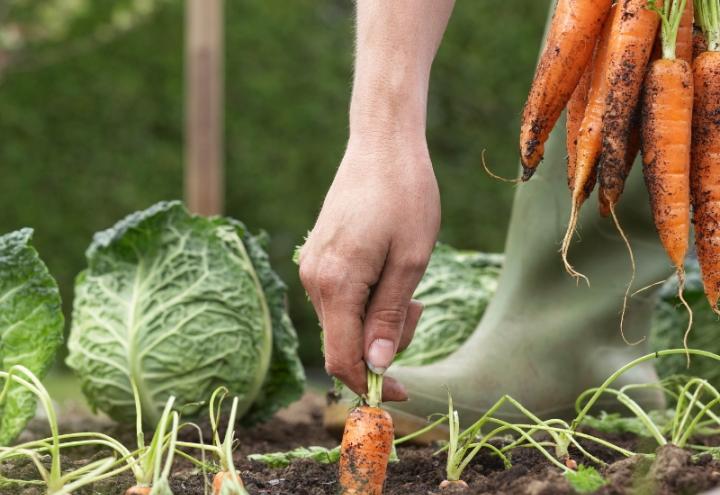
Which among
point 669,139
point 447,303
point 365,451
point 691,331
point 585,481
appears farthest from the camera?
point 447,303

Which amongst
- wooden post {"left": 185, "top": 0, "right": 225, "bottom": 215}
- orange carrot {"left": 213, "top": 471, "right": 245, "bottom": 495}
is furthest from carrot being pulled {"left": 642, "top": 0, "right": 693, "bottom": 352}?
wooden post {"left": 185, "top": 0, "right": 225, "bottom": 215}

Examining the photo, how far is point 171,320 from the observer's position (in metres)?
2.94

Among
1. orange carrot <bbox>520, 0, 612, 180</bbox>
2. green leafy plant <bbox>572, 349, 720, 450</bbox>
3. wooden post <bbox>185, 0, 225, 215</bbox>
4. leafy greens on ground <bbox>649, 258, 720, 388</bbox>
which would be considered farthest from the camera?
wooden post <bbox>185, 0, 225, 215</bbox>

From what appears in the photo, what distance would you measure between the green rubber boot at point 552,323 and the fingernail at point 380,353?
1010 mm

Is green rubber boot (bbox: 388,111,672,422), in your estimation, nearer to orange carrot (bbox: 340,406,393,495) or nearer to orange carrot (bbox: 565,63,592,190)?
orange carrot (bbox: 565,63,592,190)

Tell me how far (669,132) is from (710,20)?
274mm

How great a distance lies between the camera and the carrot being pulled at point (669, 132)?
196 cm

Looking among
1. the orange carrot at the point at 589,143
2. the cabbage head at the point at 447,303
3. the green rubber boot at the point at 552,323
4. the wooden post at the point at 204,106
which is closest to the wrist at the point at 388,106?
the orange carrot at the point at 589,143

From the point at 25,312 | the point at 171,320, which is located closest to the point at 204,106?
the point at 171,320

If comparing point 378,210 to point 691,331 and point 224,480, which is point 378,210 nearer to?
point 224,480

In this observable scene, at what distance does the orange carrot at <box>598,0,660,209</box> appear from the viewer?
196 cm

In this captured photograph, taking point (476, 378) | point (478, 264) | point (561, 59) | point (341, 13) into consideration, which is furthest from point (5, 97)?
point (561, 59)

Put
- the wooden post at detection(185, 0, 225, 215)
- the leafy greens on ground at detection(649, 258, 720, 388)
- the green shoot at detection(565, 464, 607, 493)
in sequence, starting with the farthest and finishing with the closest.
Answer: the wooden post at detection(185, 0, 225, 215) < the leafy greens on ground at detection(649, 258, 720, 388) < the green shoot at detection(565, 464, 607, 493)

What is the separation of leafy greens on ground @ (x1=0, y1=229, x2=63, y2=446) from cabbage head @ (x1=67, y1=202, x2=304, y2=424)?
37 centimetres
